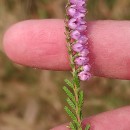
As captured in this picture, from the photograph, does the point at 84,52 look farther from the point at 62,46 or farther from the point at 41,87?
the point at 41,87

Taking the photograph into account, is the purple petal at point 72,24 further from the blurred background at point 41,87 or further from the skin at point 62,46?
the blurred background at point 41,87

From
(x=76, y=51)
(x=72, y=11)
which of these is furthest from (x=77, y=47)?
(x=72, y=11)

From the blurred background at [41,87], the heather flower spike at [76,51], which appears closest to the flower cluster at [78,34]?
the heather flower spike at [76,51]

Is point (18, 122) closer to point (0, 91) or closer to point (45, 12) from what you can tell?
point (0, 91)

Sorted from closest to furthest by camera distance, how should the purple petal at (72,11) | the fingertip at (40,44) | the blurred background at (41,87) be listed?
the purple petal at (72,11), the fingertip at (40,44), the blurred background at (41,87)

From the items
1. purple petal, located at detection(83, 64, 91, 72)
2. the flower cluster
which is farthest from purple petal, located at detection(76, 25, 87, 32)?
purple petal, located at detection(83, 64, 91, 72)
